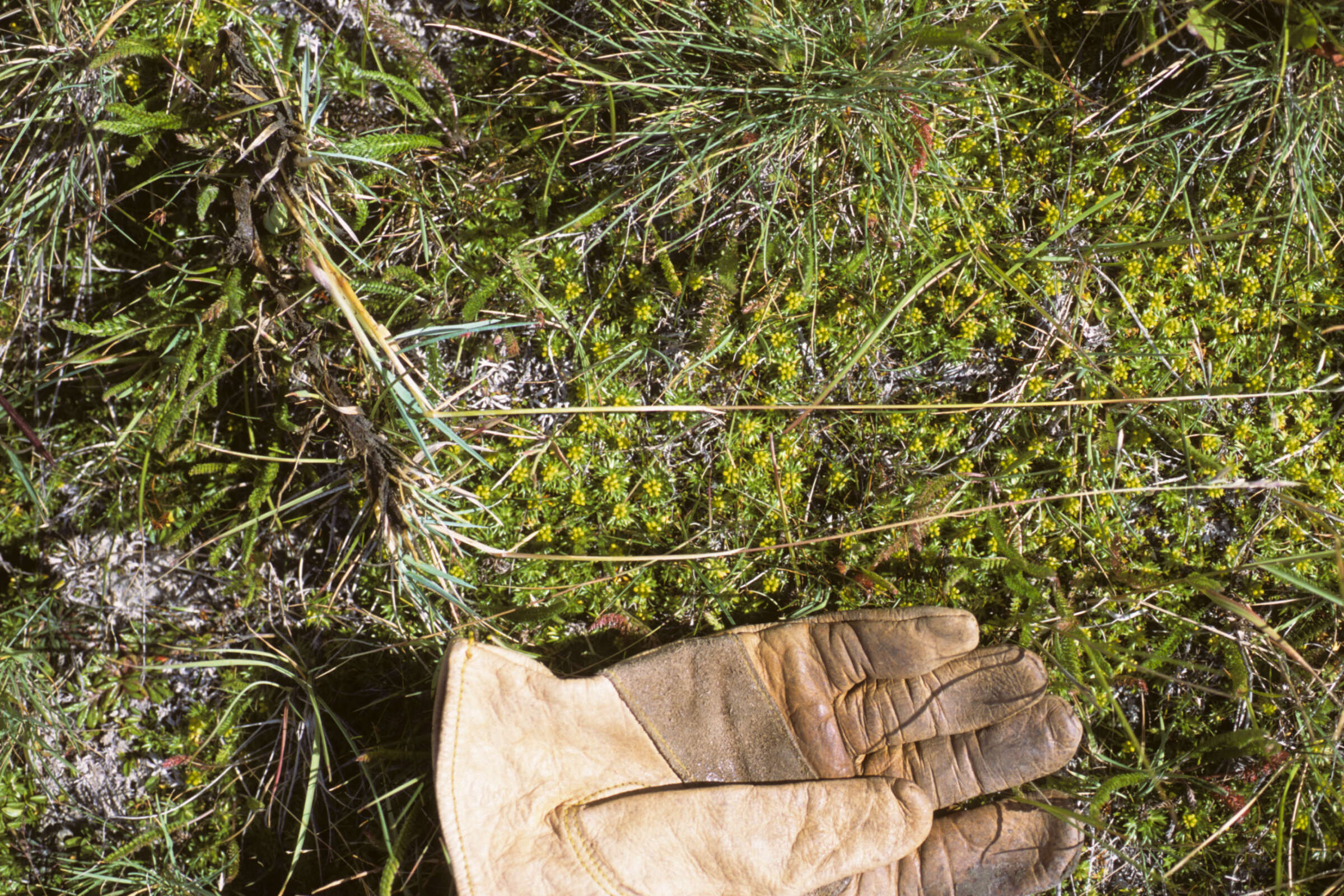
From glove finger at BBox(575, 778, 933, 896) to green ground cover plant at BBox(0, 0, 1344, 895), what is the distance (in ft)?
2.08

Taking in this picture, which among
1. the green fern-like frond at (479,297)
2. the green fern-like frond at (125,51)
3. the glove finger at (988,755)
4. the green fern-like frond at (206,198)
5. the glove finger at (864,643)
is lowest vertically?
the glove finger at (988,755)

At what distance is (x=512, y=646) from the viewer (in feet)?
9.75

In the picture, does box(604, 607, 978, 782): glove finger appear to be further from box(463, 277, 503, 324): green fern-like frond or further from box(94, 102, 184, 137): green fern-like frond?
box(94, 102, 184, 137): green fern-like frond

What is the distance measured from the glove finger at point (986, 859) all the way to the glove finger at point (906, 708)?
1.23 ft

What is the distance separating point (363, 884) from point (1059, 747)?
2731 mm

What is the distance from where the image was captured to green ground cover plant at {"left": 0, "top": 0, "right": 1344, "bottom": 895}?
2857mm

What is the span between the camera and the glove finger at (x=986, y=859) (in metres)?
2.83

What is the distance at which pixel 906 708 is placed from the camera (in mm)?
2930

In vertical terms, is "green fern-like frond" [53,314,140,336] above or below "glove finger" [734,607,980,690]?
above

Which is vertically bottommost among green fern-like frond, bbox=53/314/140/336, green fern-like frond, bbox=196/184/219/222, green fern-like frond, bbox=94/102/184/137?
green fern-like frond, bbox=53/314/140/336

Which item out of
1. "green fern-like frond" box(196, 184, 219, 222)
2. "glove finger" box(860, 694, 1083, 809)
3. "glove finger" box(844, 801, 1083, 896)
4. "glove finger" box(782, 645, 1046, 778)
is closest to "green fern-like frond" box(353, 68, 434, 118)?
"green fern-like frond" box(196, 184, 219, 222)

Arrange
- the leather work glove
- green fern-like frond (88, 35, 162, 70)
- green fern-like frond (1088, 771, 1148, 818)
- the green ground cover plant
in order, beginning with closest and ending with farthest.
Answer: green fern-like frond (88, 35, 162, 70) < the leather work glove < green fern-like frond (1088, 771, 1148, 818) < the green ground cover plant

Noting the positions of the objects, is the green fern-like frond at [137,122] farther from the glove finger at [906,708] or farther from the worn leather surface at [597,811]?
the glove finger at [906,708]

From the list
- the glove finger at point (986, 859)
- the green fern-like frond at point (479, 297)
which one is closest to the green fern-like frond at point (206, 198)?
the green fern-like frond at point (479, 297)
